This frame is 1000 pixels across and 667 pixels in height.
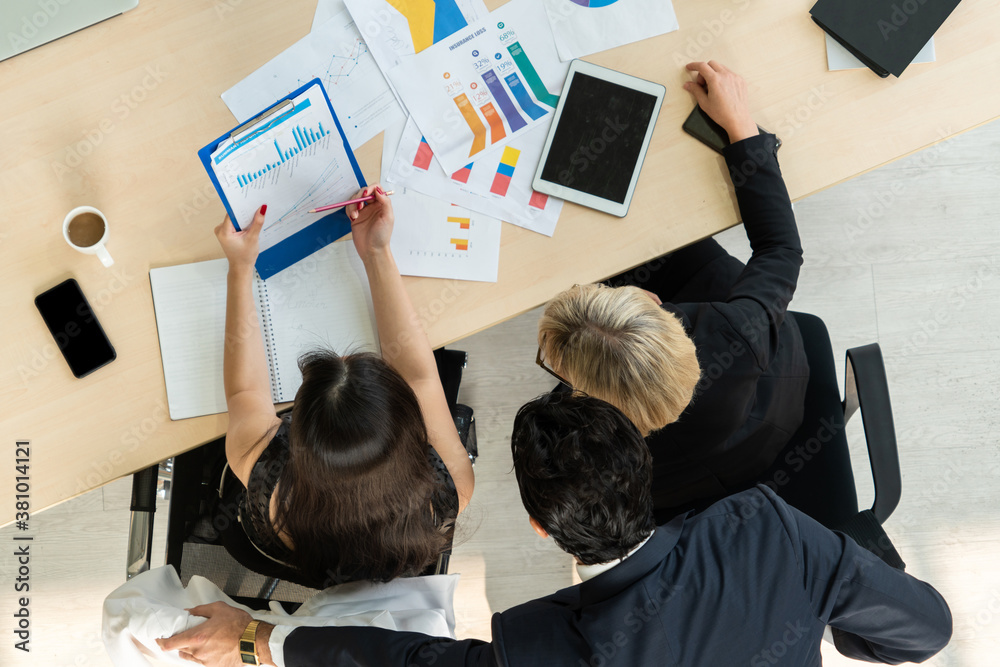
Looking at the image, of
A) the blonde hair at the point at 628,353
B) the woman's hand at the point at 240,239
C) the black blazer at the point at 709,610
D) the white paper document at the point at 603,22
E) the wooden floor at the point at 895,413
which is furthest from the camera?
the wooden floor at the point at 895,413

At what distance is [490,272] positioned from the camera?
3.90ft

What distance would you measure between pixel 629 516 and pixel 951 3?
111 centimetres

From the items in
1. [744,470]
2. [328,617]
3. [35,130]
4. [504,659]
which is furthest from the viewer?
[744,470]

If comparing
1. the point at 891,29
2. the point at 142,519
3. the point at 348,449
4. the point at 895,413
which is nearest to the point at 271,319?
the point at 348,449

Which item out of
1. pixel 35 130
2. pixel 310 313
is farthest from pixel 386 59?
pixel 35 130

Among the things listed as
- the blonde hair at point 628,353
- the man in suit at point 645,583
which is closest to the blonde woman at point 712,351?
the blonde hair at point 628,353

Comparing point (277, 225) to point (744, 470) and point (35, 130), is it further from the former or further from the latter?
point (744, 470)

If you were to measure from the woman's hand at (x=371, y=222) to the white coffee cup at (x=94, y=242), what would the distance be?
1.36 ft

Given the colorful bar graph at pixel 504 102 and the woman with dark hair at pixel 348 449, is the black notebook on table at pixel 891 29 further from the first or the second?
the woman with dark hair at pixel 348 449

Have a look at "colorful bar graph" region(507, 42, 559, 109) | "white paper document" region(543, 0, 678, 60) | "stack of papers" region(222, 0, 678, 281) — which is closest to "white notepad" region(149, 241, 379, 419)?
"stack of papers" region(222, 0, 678, 281)

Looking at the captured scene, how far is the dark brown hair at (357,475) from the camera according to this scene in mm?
931

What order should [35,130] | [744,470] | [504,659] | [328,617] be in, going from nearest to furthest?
[504,659]
[328,617]
[35,130]
[744,470]

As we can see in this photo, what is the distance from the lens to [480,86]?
118cm

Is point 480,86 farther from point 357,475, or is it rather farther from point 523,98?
point 357,475
